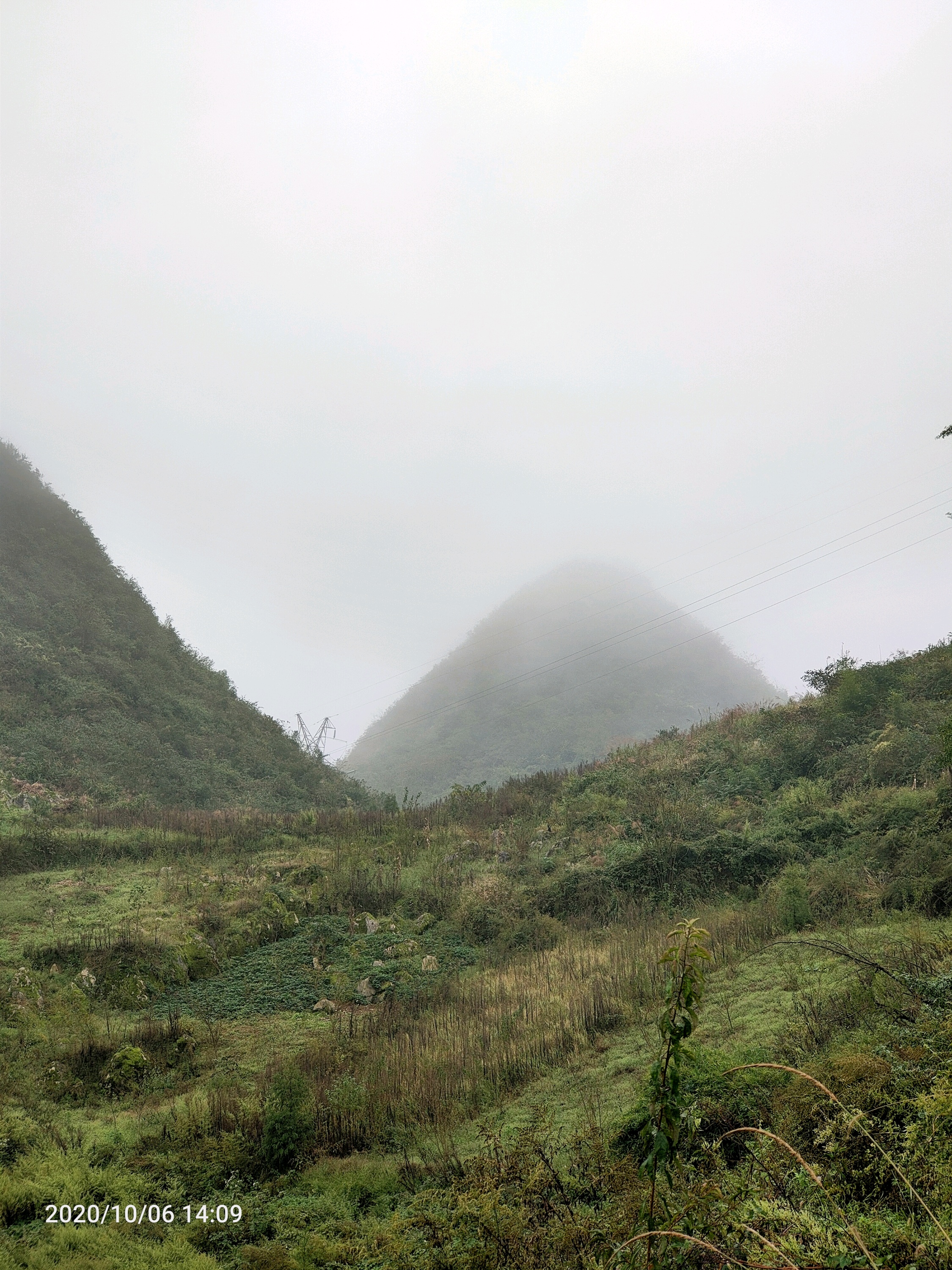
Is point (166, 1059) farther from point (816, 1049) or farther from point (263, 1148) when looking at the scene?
point (816, 1049)

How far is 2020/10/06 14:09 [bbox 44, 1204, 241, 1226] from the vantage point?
14.4 ft

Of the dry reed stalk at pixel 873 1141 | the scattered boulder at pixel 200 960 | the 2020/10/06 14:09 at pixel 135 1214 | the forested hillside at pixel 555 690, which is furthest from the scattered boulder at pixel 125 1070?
the forested hillside at pixel 555 690

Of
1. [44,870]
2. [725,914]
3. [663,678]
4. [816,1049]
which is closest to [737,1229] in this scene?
[816,1049]

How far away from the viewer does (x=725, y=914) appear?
34.8ft

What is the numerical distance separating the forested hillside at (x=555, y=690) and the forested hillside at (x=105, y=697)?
927 inches

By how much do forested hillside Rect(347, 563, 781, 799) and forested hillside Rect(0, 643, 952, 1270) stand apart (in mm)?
37314

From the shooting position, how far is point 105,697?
1160 inches

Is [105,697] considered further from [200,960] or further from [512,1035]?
[512,1035]

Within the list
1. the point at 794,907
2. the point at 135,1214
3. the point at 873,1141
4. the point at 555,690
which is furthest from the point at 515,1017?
the point at 555,690

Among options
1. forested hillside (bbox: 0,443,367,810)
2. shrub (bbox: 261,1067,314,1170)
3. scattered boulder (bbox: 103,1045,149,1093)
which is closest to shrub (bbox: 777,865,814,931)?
shrub (bbox: 261,1067,314,1170)

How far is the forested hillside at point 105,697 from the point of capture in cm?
2542

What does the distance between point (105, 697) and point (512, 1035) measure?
28.2 metres

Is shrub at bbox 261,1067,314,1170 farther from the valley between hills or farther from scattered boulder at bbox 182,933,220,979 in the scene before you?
scattered boulder at bbox 182,933,220,979

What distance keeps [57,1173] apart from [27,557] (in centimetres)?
3673
